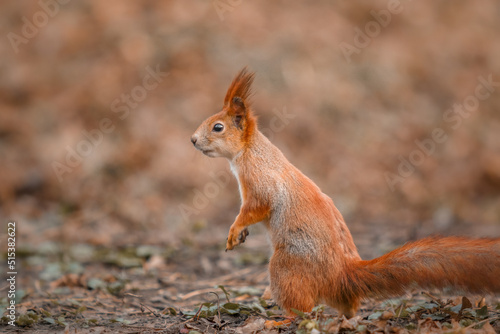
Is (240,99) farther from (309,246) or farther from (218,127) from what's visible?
(309,246)

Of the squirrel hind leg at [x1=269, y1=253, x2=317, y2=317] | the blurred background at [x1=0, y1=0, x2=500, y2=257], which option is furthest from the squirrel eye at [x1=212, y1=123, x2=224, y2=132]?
the blurred background at [x1=0, y1=0, x2=500, y2=257]

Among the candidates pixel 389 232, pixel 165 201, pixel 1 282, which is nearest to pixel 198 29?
pixel 165 201

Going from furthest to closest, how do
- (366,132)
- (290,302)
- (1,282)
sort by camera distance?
(366,132)
(1,282)
(290,302)

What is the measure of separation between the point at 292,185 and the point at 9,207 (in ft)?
18.1

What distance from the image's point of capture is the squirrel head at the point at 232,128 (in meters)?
3.90

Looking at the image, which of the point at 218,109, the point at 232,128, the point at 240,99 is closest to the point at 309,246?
the point at 232,128

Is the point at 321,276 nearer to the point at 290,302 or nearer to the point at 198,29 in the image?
the point at 290,302

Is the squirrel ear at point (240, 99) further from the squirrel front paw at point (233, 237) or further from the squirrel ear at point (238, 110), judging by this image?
the squirrel front paw at point (233, 237)

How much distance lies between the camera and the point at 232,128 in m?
3.95

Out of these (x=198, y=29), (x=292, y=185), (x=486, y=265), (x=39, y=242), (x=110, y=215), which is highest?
(x=198, y=29)

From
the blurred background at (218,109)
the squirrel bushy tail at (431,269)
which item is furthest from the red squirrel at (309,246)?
the blurred background at (218,109)

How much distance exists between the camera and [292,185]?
12.0ft

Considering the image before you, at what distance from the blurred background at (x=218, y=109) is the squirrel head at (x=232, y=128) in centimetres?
301

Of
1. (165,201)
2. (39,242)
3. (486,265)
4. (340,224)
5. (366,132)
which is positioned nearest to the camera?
(486,265)
